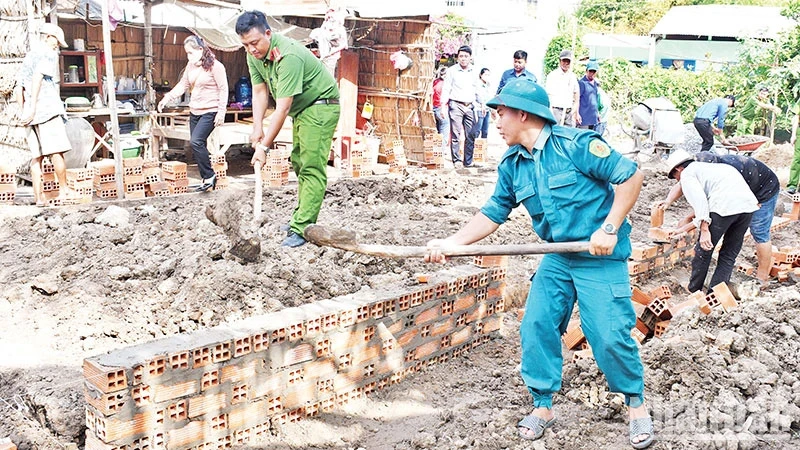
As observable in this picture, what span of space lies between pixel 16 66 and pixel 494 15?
24.1 metres

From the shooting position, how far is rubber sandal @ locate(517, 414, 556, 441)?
3.60 meters

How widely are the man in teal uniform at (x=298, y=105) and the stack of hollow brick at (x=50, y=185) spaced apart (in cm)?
351

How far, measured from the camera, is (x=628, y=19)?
1631 inches

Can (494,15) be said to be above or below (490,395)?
above

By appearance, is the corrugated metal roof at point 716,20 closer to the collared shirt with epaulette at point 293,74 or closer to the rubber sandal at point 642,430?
the collared shirt with epaulette at point 293,74

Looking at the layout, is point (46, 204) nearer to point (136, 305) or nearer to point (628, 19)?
point (136, 305)

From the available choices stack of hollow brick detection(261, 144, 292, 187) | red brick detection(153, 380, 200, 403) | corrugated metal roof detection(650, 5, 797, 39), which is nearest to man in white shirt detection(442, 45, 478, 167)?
stack of hollow brick detection(261, 144, 292, 187)

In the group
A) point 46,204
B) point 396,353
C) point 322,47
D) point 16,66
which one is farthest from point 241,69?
point 396,353

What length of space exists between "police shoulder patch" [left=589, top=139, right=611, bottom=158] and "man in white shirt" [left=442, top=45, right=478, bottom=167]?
8.15 metres

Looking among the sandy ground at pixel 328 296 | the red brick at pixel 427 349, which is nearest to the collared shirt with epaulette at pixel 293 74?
the sandy ground at pixel 328 296

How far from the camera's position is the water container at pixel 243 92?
42.9ft

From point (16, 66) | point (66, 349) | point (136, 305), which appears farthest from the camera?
point (16, 66)

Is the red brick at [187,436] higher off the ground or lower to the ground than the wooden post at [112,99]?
lower

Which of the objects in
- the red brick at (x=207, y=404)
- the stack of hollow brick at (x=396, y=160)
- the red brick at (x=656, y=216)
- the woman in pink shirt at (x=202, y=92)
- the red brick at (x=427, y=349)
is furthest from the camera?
the stack of hollow brick at (x=396, y=160)
